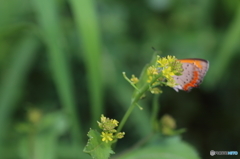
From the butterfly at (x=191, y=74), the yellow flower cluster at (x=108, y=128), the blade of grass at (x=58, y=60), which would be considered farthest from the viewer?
the blade of grass at (x=58, y=60)

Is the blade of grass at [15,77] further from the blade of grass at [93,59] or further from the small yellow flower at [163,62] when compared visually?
the small yellow flower at [163,62]

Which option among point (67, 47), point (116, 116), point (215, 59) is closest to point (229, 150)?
point (215, 59)

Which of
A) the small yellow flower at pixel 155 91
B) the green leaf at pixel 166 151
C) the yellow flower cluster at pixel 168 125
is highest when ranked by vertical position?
the yellow flower cluster at pixel 168 125

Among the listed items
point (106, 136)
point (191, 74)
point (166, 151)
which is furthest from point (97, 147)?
point (166, 151)

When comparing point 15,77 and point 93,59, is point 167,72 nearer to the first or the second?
point 93,59

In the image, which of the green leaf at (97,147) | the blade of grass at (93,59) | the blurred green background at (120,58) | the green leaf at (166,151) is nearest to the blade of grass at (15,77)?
the blurred green background at (120,58)

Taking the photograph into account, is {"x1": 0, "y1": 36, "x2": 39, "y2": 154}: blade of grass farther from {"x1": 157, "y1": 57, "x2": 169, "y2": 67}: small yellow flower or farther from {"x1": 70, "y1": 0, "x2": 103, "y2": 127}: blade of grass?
{"x1": 157, "y1": 57, "x2": 169, "y2": 67}: small yellow flower

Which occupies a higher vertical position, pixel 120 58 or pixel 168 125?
pixel 120 58
